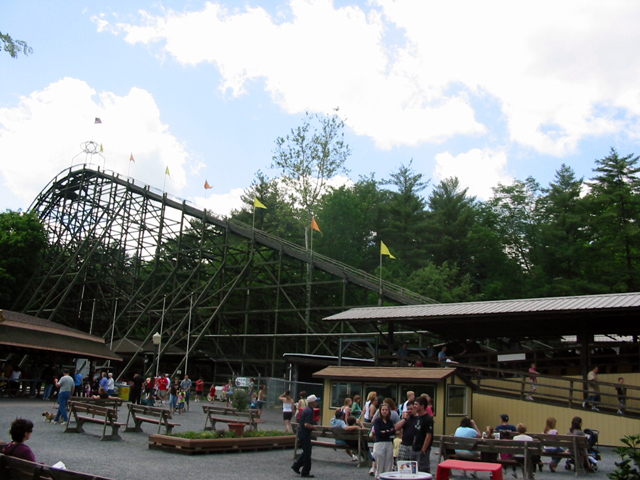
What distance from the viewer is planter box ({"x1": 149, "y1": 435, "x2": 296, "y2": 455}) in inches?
490

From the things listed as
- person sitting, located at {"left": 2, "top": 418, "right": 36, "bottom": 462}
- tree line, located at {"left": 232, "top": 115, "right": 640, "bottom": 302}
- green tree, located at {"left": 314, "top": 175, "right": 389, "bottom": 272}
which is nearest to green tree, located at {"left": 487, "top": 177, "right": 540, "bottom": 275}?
tree line, located at {"left": 232, "top": 115, "right": 640, "bottom": 302}

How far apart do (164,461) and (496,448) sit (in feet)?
19.8

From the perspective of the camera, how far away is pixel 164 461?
1136cm

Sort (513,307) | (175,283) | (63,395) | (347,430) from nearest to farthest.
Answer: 1. (347,430)
2. (63,395)
3. (513,307)
4. (175,283)

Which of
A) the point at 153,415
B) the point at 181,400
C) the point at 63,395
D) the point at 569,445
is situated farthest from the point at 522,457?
the point at 181,400

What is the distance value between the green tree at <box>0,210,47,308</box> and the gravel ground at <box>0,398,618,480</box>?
99.7ft

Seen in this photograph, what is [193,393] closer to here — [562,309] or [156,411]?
[156,411]

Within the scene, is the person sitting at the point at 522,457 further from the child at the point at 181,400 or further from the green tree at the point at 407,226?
the green tree at the point at 407,226

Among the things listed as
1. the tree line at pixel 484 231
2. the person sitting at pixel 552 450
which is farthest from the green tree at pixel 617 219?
the person sitting at pixel 552 450

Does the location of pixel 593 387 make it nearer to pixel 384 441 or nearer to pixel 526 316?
pixel 526 316

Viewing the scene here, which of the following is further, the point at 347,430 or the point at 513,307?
the point at 513,307

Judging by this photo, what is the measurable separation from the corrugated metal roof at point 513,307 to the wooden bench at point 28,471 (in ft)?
48.4

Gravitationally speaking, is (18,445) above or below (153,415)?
above

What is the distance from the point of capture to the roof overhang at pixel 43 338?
969 inches
